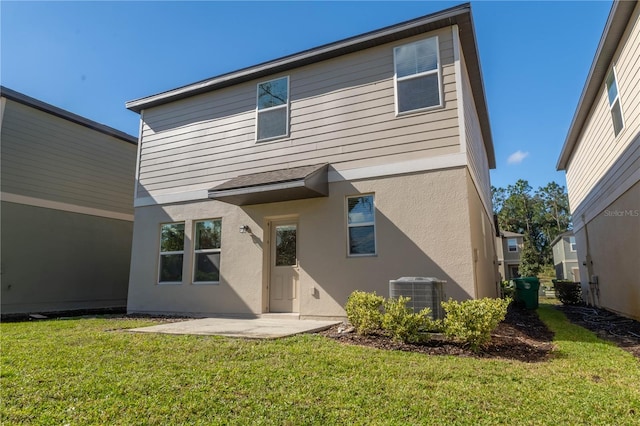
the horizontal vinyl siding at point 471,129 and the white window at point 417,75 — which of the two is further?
the horizontal vinyl siding at point 471,129

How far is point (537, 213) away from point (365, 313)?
51582 millimetres

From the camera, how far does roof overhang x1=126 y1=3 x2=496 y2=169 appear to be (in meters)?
7.09

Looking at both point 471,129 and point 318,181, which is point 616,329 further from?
point 318,181

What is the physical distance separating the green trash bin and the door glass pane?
24.5 feet

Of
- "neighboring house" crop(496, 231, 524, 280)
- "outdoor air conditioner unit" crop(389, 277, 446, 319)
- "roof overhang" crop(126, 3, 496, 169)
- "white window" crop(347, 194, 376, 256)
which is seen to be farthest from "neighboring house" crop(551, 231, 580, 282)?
"outdoor air conditioner unit" crop(389, 277, 446, 319)

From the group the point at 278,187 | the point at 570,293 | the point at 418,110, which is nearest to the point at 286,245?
the point at 278,187

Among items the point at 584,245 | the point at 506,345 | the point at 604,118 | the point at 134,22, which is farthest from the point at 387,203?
the point at 584,245

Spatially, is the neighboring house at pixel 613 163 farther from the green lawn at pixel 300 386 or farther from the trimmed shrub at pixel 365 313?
the trimmed shrub at pixel 365 313

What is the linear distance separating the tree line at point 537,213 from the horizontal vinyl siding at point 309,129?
44498 millimetres

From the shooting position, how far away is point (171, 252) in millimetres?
9438

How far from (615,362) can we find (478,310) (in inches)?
60.3

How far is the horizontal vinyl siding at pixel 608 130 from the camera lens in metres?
6.97

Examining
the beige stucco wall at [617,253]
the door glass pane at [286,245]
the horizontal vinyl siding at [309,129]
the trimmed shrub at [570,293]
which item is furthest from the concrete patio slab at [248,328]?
the trimmed shrub at [570,293]

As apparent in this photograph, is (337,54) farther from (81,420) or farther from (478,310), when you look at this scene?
(81,420)
